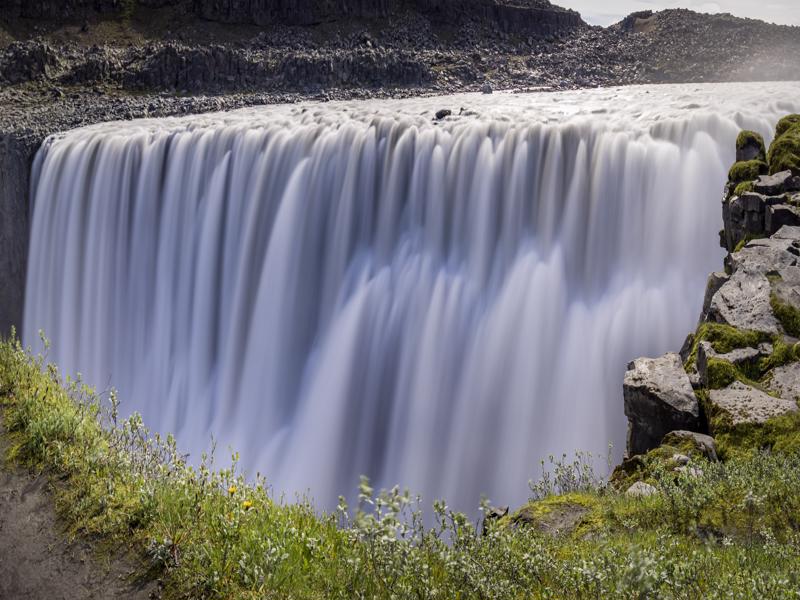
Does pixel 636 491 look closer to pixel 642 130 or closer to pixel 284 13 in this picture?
pixel 642 130

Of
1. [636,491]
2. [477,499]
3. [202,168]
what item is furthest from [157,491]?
[202,168]

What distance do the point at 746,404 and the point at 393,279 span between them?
409 inches

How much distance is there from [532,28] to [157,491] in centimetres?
6992

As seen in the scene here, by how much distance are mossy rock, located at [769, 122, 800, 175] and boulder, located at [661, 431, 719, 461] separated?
631 cm

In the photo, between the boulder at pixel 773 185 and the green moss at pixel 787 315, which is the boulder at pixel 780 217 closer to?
the boulder at pixel 773 185

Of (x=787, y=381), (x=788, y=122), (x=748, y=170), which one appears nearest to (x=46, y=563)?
(x=787, y=381)

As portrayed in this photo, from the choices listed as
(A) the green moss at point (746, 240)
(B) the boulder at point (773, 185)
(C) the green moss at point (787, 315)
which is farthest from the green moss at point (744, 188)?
(C) the green moss at point (787, 315)

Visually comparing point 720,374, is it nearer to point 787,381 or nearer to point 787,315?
point 787,381

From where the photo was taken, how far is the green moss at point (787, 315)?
27.0 feet

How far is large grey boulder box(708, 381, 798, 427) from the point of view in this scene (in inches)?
271

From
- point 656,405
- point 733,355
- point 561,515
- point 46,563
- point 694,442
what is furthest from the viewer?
point 733,355

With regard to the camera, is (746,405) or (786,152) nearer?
(746,405)

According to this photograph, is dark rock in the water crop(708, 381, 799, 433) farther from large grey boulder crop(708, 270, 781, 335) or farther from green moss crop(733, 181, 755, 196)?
green moss crop(733, 181, 755, 196)

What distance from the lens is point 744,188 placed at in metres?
11.0
